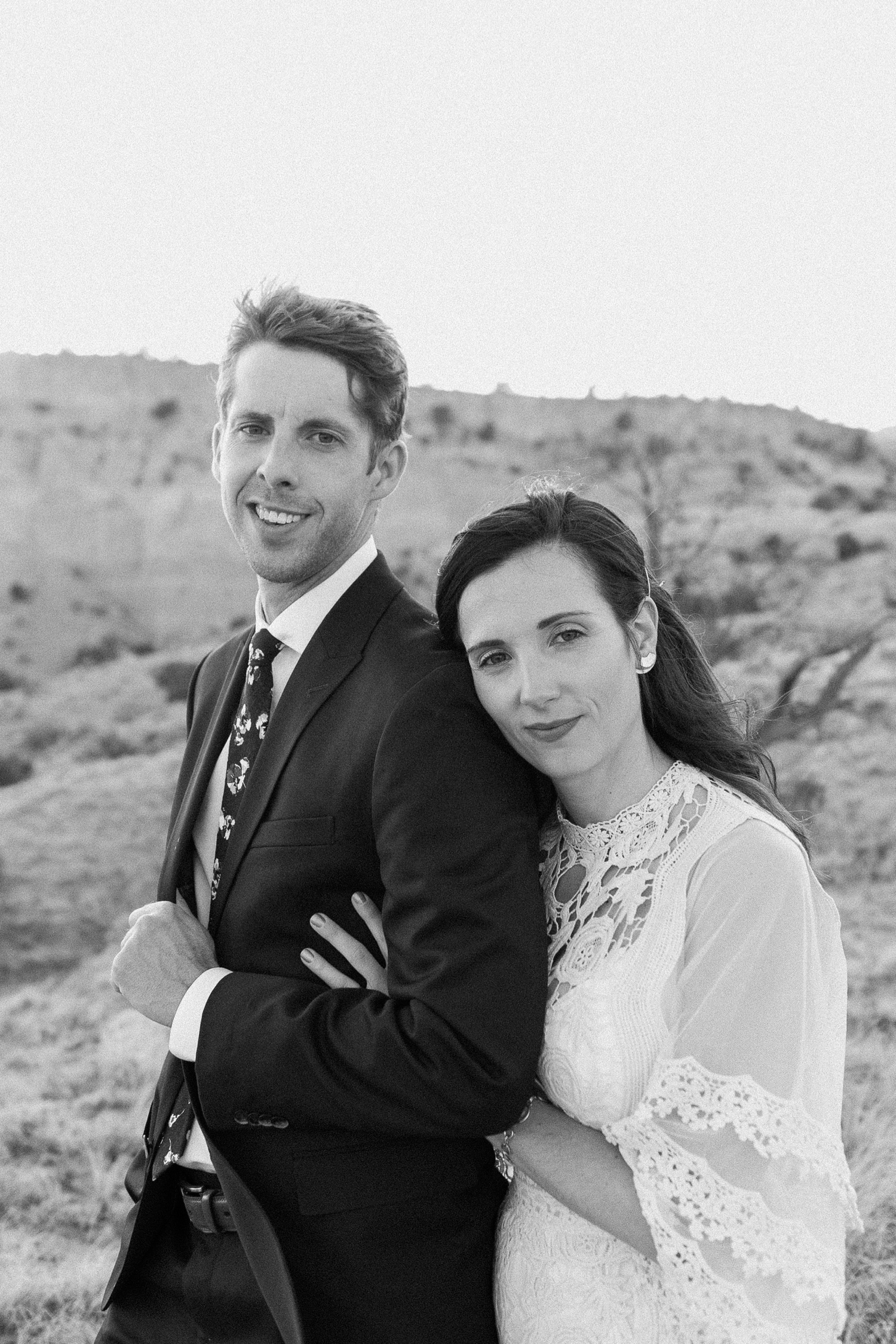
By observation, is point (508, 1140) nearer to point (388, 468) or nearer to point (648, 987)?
point (648, 987)

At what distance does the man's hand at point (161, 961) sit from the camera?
2.35 m

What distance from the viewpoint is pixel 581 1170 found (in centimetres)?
212

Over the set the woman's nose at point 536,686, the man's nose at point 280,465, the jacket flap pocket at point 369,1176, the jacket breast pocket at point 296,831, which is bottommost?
the jacket flap pocket at point 369,1176

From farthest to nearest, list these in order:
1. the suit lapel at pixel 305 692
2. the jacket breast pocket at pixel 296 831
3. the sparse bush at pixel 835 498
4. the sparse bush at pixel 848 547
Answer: the sparse bush at pixel 835 498 < the sparse bush at pixel 848 547 < the suit lapel at pixel 305 692 < the jacket breast pocket at pixel 296 831

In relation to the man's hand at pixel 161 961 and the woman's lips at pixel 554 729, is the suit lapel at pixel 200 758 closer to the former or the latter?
the man's hand at pixel 161 961

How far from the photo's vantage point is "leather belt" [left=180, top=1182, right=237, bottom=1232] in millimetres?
2408

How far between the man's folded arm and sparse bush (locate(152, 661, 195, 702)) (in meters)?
13.7

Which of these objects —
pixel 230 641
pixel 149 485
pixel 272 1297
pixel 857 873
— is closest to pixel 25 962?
pixel 857 873

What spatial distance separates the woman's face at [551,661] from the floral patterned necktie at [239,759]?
21.0 inches

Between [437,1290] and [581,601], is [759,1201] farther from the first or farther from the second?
[581,601]

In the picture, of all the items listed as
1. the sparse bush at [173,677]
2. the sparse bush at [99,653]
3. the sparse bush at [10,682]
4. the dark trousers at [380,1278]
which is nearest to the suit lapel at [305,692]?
the dark trousers at [380,1278]

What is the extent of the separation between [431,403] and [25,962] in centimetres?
2312

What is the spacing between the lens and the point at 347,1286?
2.25 metres

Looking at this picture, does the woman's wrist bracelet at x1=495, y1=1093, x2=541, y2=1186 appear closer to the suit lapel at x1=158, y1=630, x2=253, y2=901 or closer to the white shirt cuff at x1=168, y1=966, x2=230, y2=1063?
the white shirt cuff at x1=168, y1=966, x2=230, y2=1063
